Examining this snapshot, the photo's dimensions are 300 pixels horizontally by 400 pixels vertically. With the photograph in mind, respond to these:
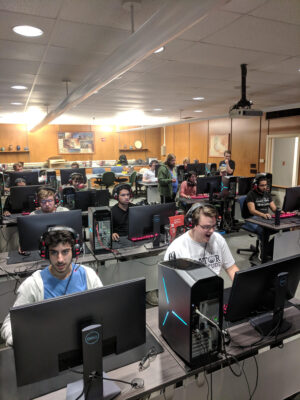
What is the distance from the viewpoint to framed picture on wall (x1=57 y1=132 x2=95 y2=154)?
42.9ft

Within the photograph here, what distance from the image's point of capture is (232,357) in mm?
1563

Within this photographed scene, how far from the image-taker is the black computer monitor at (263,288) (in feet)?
5.24

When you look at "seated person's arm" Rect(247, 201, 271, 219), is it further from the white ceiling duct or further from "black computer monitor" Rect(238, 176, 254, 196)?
the white ceiling duct

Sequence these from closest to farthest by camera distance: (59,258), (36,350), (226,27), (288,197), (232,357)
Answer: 1. (36,350)
2. (232,357)
3. (59,258)
4. (226,27)
5. (288,197)

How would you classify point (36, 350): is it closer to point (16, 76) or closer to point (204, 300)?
point (204, 300)

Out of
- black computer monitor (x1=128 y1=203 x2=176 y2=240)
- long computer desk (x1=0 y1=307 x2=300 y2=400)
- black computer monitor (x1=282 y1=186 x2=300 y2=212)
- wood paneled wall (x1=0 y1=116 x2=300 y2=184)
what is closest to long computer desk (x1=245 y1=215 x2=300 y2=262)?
black computer monitor (x1=282 y1=186 x2=300 y2=212)

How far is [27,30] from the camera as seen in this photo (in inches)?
107

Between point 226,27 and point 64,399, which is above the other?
point 226,27

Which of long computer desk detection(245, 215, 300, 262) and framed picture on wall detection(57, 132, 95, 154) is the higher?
framed picture on wall detection(57, 132, 95, 154)

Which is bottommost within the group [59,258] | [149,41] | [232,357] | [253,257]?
[253,257]

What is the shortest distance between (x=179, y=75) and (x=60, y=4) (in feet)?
8.59

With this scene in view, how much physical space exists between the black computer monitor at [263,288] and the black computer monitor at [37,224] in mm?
1783

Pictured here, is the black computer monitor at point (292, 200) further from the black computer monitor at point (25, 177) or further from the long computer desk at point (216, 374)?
the black computer monitor at point (25, 177)

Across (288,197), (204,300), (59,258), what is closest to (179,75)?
(288,197)
